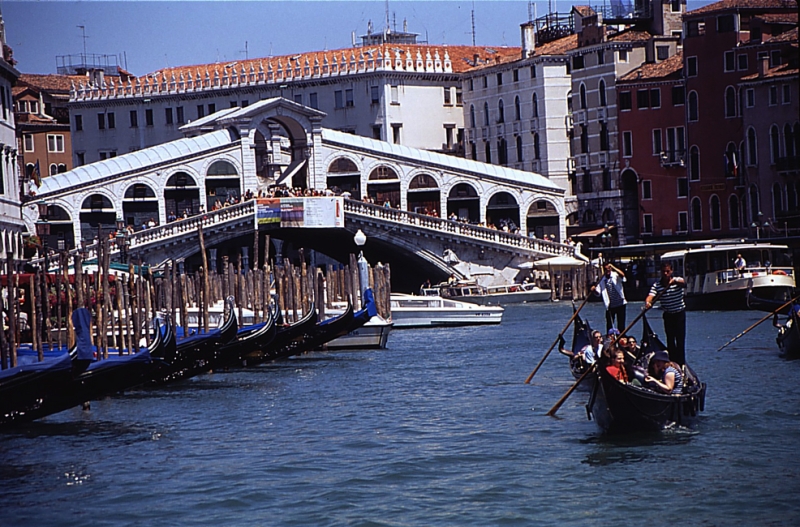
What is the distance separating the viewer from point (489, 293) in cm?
3628

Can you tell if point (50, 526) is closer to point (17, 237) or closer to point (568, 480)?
point (568, 480)

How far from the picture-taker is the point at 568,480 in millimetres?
11148

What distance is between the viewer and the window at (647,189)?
4084 centimetres

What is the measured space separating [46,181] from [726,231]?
54.5ft

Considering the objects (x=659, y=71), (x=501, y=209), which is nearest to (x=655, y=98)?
(x=659, y=71)

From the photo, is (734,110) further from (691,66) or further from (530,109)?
(530,109)

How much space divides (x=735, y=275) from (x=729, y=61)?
973cm

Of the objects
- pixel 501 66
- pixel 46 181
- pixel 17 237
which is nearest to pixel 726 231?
pixel 501 66

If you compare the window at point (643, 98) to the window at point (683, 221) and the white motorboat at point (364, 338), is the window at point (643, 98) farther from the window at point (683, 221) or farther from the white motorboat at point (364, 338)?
the white motorboat at point (364, 338)

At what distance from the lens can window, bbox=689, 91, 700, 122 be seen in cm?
3847

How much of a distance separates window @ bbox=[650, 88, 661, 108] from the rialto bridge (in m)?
3.34

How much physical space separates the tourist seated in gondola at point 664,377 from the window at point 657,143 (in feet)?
93.4

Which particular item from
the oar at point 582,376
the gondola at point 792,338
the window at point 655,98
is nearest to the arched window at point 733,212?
the window at point 655,98

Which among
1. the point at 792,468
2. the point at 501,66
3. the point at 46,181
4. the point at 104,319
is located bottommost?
the point at 792,468
